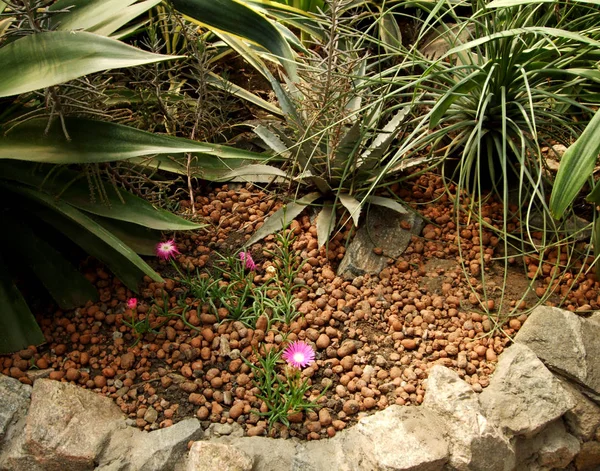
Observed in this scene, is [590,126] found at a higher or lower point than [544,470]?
higher

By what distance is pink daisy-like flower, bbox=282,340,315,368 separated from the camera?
188cm

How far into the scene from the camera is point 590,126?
1.64 meters

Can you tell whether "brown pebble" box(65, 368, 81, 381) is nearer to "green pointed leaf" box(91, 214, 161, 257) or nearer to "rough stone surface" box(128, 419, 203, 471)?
"rough stone surface" box(128, 419, 203, 471)

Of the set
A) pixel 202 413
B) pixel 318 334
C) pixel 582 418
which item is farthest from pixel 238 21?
pixel 582 418

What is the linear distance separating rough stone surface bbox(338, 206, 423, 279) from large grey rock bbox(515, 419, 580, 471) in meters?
0.66

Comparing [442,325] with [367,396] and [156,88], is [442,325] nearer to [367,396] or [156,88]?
[367,396]

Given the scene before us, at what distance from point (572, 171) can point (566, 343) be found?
1.83ft

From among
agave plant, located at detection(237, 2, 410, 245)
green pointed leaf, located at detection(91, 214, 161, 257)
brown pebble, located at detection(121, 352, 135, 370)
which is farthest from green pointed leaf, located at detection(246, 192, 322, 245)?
brown pebble, located at detection(121, 352, 135, 370)

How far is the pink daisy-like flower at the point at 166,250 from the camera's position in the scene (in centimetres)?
213

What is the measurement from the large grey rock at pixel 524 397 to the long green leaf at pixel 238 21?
1.19 metres

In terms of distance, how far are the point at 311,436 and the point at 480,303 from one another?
0.62 metres

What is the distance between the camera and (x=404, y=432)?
5.70 ft

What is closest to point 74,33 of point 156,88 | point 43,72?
point 43,72

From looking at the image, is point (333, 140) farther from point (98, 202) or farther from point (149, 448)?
point (149, 448)
